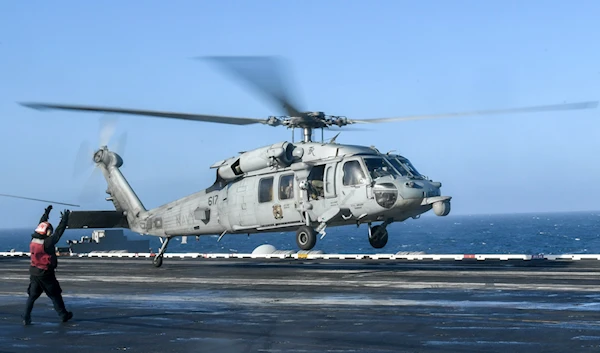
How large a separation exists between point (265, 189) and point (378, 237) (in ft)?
13.4

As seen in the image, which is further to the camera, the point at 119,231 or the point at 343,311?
the point at 119,231

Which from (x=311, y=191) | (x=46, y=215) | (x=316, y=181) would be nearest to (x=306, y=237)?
(x=311, y=191)

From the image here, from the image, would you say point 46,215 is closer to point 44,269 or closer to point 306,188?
point 44,269

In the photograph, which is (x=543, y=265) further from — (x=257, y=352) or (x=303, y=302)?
(x=257, y=352)

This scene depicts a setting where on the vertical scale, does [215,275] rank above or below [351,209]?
below

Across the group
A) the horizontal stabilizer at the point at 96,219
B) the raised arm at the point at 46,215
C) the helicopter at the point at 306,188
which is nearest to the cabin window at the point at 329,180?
the helicopter at the point at 306,188

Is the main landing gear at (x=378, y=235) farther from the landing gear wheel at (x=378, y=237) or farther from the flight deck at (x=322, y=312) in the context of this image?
the flight deck at (x=322, y=312)

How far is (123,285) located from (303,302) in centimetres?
761

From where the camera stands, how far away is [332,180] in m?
24.4

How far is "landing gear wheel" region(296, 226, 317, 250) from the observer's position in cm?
2423

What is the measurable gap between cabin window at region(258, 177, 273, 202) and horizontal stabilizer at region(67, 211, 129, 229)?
7873 millimetres

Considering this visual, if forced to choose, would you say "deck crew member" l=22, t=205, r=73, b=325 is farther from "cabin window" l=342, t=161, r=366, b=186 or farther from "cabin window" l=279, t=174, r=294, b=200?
"cabin window" l=279, t=174, r=294, b=200

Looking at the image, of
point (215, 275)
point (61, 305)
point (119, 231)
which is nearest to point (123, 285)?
→ point (215, 275)

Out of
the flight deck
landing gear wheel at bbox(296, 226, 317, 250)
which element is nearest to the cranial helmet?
the flight deck
